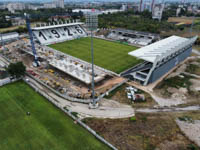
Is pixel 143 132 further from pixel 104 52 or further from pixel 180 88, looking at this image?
pixel 104 52

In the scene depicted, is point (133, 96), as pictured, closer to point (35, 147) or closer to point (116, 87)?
point (116, 87)

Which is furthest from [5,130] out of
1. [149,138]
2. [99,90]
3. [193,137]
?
[193,137]

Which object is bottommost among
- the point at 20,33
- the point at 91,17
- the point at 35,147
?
the point at 35,147

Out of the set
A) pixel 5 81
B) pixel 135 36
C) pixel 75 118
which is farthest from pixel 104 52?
pixel 75 118

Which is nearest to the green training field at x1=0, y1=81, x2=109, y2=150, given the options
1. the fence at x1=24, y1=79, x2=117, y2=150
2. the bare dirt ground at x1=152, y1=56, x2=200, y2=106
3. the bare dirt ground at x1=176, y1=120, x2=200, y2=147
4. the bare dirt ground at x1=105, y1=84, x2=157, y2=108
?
the fence at x1=24, y1=79, x2=117, y2=150

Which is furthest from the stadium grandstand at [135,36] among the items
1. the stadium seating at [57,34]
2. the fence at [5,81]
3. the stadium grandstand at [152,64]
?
the fence at [5,81]

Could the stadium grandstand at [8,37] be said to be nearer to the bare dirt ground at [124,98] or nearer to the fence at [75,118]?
the fence at [75,118]

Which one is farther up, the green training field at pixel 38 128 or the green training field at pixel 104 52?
the green training field at pixel 104 52
